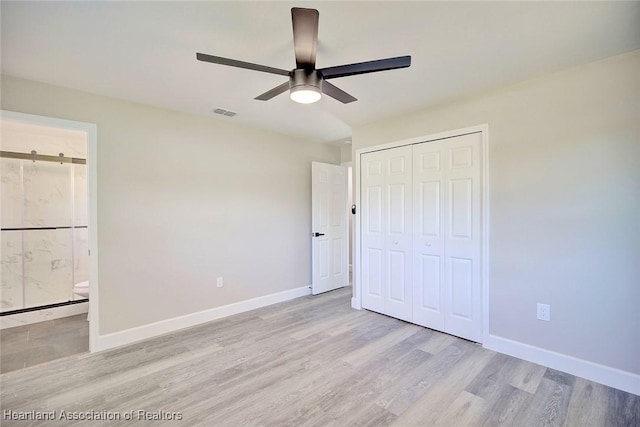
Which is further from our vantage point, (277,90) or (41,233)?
(41,233)

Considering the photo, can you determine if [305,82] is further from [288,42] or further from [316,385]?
[316,385]

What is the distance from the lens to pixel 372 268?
3.77 meters

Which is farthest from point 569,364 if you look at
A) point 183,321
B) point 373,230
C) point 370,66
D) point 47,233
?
point 47,233

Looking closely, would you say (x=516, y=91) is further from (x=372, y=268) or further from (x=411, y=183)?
(x=372, y=268)

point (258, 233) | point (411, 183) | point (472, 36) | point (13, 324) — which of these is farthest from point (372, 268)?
point (13, 324)

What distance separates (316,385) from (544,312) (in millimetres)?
2002

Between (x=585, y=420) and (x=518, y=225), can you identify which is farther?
(x=518, y=225)

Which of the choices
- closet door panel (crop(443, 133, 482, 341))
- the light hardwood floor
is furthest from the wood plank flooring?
closet door panel (crop(443, 133, 482, 341))

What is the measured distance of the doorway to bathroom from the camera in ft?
11.3

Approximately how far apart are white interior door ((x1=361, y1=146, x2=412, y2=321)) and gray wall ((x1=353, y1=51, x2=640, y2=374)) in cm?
88

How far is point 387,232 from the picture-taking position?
358cm

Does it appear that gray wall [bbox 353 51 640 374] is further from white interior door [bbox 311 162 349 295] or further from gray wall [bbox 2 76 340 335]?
gray wall [bbox 2 76 340 335]

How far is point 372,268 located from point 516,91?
240cm

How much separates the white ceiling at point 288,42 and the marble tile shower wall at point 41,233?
196cm
